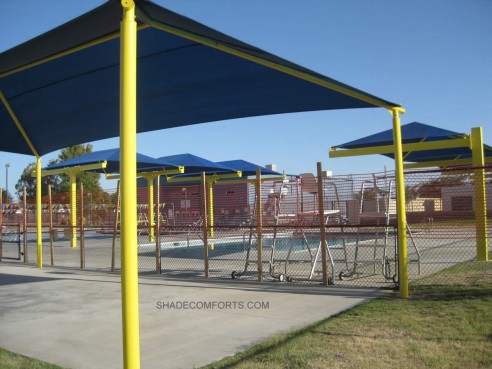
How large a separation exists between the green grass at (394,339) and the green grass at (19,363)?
1607 mm

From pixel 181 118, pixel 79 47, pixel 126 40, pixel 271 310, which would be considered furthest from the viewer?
pixel 181 118

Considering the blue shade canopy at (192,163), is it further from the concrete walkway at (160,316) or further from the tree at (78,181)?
the tree at (78,181)

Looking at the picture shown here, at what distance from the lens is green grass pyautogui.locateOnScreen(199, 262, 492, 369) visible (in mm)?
4082

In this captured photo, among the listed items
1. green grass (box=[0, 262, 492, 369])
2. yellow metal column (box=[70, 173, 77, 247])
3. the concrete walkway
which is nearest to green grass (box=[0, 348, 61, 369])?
green grass (box=[0, 262, 492, 369])

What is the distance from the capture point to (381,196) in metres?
9.39

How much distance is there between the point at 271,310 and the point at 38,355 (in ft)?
10.0

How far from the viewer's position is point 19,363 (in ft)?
14.3

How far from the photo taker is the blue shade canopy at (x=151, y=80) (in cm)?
407

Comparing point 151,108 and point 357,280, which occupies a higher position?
point 151,108

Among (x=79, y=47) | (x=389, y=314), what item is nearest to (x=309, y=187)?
(x=389, y=314)

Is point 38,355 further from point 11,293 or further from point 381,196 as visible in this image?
point 381,196

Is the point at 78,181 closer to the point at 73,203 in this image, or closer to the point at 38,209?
the point at 73,203

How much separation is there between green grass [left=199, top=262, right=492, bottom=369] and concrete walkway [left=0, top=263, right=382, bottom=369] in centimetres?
37

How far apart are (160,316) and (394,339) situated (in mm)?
3092
